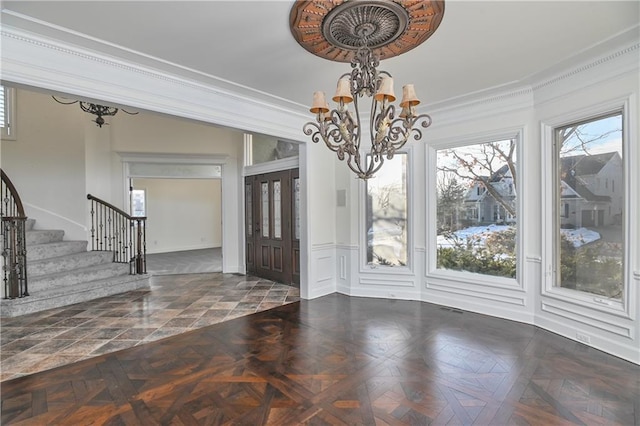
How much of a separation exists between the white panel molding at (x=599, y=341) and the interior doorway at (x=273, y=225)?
12.1 feet

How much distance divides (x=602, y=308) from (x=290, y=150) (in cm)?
479

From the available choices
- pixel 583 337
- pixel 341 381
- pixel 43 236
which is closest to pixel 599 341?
pixel 583 337

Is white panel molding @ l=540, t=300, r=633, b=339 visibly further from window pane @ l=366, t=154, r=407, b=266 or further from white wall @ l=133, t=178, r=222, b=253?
white wall @ l=133, t=178, r=222, b=253

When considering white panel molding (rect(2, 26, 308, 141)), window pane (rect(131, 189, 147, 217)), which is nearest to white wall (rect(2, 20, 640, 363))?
white panel molding (rect(2, 26, 308, 141))

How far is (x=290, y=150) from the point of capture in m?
5.79

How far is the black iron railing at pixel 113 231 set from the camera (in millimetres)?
6094

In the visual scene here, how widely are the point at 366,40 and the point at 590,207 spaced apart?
291 cm

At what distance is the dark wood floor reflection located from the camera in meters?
2.12

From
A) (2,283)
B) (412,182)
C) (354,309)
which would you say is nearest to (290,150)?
(412,182)

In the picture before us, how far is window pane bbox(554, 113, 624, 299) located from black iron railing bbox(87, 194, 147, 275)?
670cm

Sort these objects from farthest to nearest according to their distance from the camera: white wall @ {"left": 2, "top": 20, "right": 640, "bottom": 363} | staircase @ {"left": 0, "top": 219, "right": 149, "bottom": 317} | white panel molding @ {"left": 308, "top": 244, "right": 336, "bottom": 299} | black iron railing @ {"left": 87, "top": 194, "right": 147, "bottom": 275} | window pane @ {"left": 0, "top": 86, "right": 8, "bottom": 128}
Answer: black iron railing @ {"left": 87, "top": 194, "right": 147, "bottom": 275}
window pane @ {"left": 0, "top": 86, "right": 8, "bottom": 128}
white panel molding @ {"left": 308, "top": 244, "right": 336, "bottom": 299}
staircase @ {"left": 0, "top": 219, "right": 149, "bottom": 317}
white wall @ {"left": 2, "top": 20, "right": 640, "bottom": 363}

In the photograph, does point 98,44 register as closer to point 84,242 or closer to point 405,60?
point 405,60

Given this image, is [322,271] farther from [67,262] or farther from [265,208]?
[67,262]

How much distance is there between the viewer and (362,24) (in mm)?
2275
